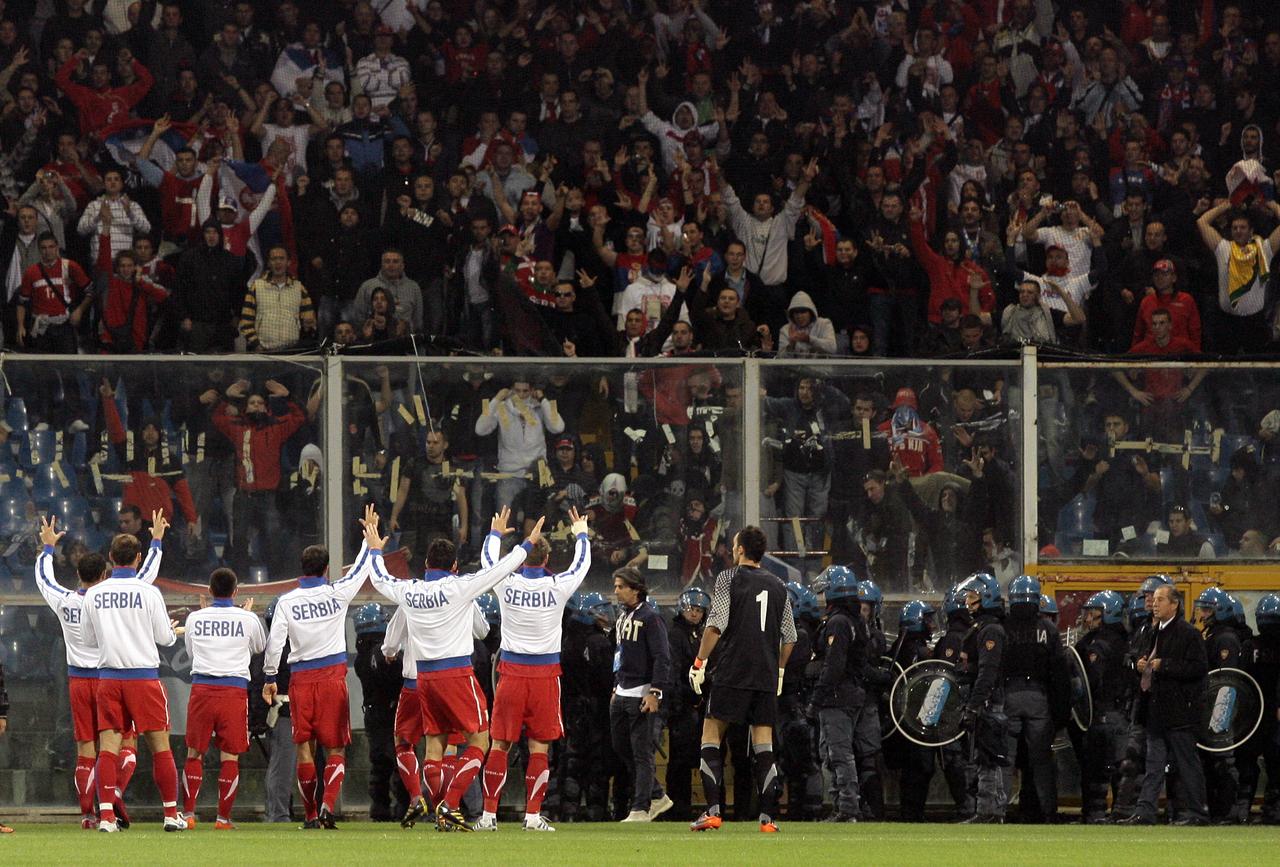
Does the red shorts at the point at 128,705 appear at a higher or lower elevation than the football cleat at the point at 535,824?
higher

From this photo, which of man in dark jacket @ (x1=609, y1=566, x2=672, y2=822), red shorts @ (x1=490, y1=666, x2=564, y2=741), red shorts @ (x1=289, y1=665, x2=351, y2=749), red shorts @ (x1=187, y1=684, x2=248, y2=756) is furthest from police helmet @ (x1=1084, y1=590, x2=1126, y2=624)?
red shorts @ (x1=187, y1=684, x2=248, y2=756)

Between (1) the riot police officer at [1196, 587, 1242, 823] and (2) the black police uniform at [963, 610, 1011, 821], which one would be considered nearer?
(2) the black police uniform at [963, 610, 1011, 821]

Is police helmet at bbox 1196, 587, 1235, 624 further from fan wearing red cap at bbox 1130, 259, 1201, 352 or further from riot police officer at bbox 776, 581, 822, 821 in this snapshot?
fan wearing red cap at bbox 1130, 259, 1201, 352

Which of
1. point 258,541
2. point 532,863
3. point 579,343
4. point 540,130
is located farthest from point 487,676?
point 540,130

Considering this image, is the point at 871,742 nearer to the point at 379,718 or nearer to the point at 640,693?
the point at 640,693

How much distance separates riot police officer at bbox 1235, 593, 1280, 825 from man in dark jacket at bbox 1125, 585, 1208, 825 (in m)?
0.60

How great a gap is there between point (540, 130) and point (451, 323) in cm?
287

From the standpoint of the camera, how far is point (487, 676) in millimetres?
15023

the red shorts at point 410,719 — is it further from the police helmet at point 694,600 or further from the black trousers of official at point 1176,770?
the black trousers of official at point 1176,770

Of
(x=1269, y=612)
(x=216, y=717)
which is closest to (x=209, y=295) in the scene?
(x=216, y=717)

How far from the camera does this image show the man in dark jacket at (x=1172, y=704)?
549 inches

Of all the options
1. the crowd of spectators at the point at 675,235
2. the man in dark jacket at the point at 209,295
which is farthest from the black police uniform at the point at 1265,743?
the man in dark jacket at the point at 209,295

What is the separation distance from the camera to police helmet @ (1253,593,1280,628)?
14.7 meters

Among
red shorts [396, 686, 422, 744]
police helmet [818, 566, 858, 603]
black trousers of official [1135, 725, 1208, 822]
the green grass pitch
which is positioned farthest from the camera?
police helmet [818, 566, 858, 603]
